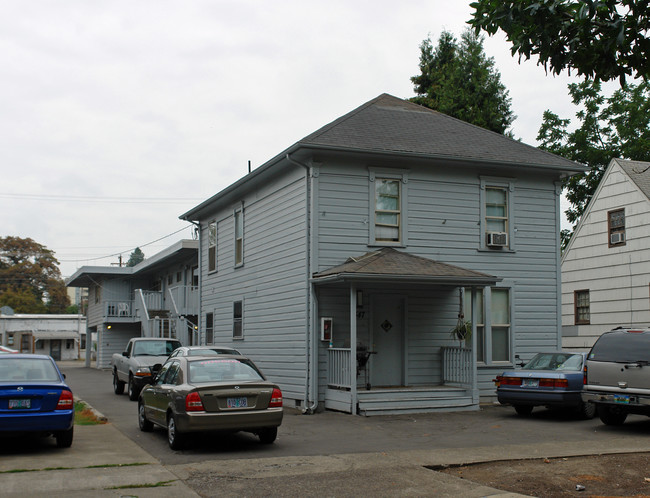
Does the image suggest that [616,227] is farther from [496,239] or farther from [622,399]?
[622,399]

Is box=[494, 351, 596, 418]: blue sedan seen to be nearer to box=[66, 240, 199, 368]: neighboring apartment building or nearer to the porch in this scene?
the porch

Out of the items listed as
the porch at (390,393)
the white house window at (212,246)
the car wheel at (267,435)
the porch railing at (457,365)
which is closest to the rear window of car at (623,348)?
the porch at (390,393)

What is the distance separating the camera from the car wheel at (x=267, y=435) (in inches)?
468

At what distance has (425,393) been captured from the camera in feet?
56.1

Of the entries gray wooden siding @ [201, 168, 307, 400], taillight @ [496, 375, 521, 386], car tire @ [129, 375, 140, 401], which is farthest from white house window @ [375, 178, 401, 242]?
car tire @ [129, 375, 140, 401]

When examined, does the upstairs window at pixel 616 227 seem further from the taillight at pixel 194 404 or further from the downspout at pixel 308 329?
the taillight at pixel 194 404

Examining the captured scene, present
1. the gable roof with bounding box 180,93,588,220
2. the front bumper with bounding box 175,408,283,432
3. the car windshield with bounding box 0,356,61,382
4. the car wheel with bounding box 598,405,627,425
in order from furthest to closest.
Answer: the gable roof with bounding box 180,93,588,220 < the car wheel with bounding box 598,405,627,425 < the car windshield with bounding box 0,356,61,382 < the front bumper with bounding box 175,408,283,432

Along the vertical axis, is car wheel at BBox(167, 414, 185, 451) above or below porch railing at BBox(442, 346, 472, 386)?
below

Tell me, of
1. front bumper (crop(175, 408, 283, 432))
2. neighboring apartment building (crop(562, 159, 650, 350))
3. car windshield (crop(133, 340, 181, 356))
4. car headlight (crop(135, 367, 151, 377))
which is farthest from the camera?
neighboring apartment building (crop(562, 159, 650, 350))

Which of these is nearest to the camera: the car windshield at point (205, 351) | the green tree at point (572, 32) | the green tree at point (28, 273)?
the green tree at point (572, 32)

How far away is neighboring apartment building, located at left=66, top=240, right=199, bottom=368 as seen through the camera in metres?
30.4

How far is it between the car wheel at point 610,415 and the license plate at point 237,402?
686cm

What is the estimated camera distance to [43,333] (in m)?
66.2

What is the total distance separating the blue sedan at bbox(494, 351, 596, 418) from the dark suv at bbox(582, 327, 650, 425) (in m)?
1.08
